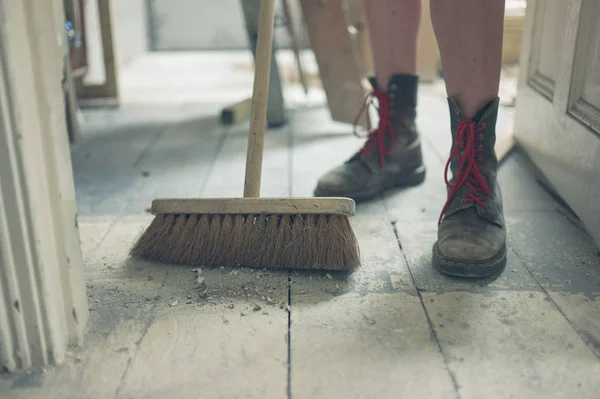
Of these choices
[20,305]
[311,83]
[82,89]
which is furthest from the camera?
[311,83]

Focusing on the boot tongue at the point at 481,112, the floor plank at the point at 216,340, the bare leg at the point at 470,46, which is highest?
the bare leg at the point at 470,46

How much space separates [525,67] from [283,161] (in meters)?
0.64

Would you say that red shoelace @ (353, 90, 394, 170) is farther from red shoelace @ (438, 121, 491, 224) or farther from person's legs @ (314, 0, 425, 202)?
red shoelace @ (438, 121, 491, 224)

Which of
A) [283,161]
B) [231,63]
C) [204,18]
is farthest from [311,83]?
[204,18]

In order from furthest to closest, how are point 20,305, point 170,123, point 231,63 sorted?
1. point 231,63
2. point 170,123
3. point 20,305

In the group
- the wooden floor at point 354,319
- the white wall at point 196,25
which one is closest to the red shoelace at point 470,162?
the wooden floor at point 354,319

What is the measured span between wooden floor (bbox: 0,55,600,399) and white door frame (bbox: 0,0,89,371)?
0.05m

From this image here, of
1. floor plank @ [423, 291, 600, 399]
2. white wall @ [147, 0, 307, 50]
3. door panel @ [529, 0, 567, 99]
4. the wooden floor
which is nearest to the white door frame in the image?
the wooden floor

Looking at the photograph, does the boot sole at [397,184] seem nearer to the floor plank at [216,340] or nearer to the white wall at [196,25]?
the floor plank at [216,340]

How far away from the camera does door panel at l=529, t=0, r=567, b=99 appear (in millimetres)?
1210

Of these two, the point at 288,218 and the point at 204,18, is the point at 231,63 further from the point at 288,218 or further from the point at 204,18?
the point at 288,218

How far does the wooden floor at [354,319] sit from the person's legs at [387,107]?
2.4 inches

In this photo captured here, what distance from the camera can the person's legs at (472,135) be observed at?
2.91 ft

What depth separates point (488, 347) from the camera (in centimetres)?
70
